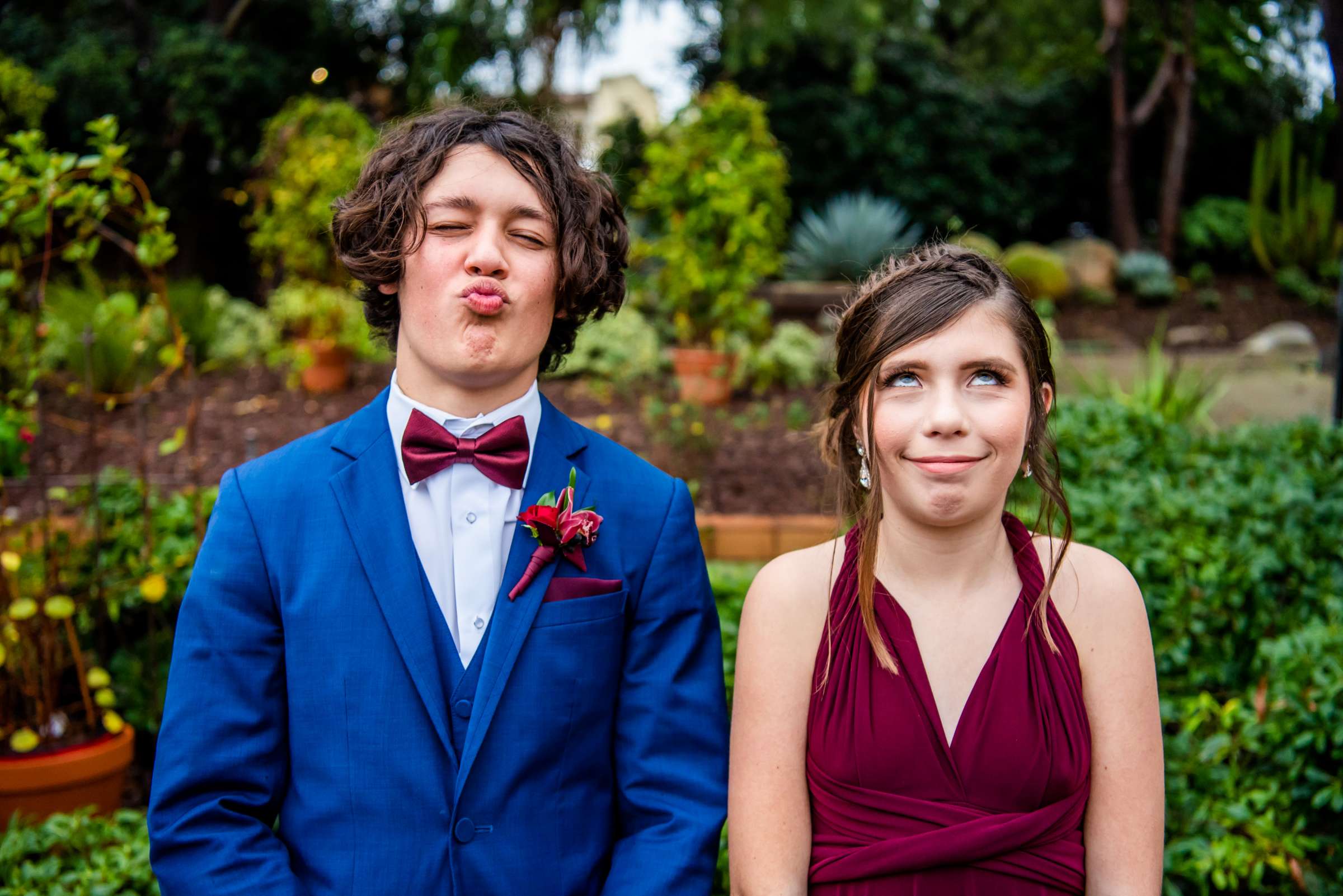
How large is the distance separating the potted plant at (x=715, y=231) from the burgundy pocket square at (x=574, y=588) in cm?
498

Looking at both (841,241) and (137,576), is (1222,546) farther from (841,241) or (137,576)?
(841,241)

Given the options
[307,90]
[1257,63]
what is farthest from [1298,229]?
[307,90]

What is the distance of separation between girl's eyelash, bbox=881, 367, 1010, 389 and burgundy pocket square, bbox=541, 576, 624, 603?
54 cm

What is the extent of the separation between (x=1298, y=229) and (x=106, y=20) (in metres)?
14.1

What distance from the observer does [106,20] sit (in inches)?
463

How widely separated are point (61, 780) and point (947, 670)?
2.25 metres

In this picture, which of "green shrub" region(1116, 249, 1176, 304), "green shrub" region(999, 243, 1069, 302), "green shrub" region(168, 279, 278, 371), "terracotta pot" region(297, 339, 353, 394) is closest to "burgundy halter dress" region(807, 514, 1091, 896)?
"terracotta pot" region(297, 339, 353, 394)

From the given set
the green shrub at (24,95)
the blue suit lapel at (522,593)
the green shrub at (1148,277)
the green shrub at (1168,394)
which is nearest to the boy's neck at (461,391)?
the blue suit lapel at (522,593)

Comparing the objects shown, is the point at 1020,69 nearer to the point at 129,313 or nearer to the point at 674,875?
the point at 129,313

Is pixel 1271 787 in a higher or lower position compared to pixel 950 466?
lower

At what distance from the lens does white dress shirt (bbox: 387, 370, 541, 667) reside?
166 centimetres

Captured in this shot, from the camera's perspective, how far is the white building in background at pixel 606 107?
40.0 ft

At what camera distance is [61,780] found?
103 inches

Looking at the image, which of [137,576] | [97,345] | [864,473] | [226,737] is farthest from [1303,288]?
[226,737]
